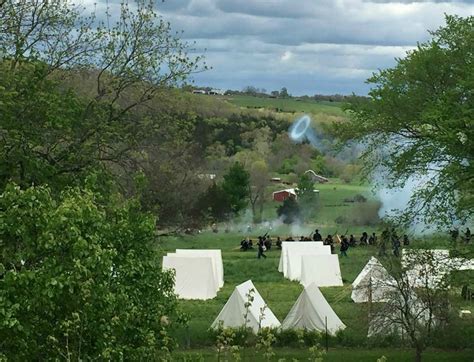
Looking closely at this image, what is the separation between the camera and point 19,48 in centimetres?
1788

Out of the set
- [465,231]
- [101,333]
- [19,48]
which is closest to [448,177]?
[465,231]

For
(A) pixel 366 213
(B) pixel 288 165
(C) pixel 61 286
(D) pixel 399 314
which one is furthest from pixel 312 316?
(B) pixel 288 165

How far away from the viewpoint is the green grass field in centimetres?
2395

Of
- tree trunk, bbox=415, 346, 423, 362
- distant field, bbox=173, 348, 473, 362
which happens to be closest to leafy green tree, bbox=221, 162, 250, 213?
distant field, bbox=173, 348, 473, 362

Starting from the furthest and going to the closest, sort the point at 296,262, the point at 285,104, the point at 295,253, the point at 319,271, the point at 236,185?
the point at 285,104 → the point at 236,185 → the point at 295,253 → the point at 296,262 → the point at 319,271

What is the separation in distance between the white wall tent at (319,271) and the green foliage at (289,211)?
3410cm

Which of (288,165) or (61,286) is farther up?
(288,165)

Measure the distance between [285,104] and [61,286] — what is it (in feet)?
466

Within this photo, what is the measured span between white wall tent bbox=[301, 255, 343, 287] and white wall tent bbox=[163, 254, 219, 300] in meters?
4.72

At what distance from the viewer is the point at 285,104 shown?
5896 inches

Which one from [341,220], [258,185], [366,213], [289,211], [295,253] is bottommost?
[295,253]

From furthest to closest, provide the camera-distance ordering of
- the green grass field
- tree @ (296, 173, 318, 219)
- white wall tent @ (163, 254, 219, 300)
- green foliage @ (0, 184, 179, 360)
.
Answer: tree @ (296, 173, 318, 219) < white wall tent @ (163, 254, 219, 300) < the green grass field < green foliage @ (0, 184, 179, 360)

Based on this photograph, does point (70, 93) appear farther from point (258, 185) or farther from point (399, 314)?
point (258, 185)

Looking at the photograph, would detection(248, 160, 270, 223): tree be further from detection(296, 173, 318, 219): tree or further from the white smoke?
the white smoke
